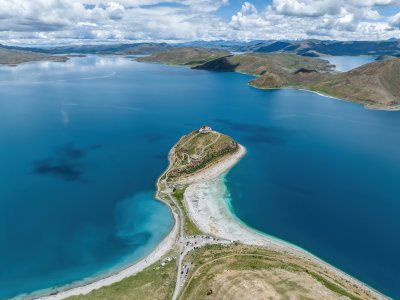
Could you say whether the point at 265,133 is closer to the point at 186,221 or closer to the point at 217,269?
the point at 186,221

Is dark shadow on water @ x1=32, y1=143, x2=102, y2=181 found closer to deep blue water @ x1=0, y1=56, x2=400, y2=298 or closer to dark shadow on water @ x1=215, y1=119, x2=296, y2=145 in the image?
deep blue water @ x1=0, y1=56, x2=400, y2=298

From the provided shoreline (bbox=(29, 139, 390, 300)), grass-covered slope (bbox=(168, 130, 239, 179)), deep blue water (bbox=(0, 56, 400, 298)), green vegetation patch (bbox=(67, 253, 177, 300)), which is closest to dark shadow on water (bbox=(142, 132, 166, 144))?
deep blue water (bbox=(0, 56, 400, 298))

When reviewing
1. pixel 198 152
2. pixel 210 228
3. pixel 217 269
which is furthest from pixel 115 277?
pixel 198 152

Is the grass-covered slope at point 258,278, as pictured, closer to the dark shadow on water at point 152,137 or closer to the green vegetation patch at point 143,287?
the green vegetation patch at point 143,287

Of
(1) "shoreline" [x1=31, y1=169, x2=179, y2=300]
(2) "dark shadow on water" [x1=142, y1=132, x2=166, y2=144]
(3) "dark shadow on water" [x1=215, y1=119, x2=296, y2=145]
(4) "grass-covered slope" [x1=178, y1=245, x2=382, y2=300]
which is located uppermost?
(2) "dark shadow on water" [x1=142, y1=132, x2=166, y2=144]

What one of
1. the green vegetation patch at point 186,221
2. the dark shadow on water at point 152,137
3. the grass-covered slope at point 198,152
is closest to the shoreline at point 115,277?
the green vegetation patch at point 186,221

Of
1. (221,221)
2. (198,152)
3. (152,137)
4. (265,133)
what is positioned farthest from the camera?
(265,133)

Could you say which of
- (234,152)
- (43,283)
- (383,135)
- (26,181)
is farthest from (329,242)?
(383,135)
